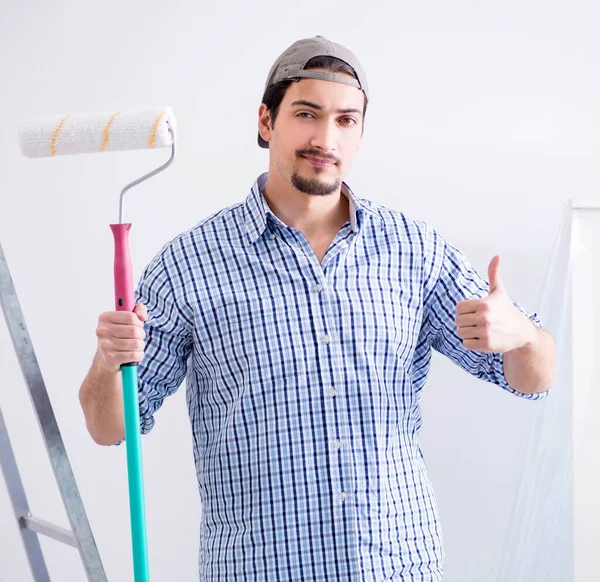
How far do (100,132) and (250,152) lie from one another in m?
1.02

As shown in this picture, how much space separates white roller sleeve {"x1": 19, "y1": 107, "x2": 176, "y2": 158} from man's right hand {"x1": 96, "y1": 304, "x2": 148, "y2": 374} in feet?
0.80

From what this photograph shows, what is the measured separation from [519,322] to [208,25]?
4.19ft

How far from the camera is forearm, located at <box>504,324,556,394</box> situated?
1467 mm

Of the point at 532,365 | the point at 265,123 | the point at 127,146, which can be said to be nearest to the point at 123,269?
the point at 127,146

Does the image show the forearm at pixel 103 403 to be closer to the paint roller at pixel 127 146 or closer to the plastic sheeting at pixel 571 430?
the paint roller at pixel 127 146

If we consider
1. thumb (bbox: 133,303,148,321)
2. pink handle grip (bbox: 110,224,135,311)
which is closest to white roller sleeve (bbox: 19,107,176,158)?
pink handle grip (bbox: 110,224,135,311)

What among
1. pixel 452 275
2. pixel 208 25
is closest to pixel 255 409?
pixel 452 275

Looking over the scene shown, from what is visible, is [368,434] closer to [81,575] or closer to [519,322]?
[519,322]

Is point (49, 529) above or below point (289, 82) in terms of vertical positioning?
below

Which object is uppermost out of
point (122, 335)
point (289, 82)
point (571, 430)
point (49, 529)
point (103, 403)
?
point (289, 82)

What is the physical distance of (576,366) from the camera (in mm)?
1843

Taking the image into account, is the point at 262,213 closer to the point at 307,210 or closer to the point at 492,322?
the point at 307,210

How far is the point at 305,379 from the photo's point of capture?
1.44 meters

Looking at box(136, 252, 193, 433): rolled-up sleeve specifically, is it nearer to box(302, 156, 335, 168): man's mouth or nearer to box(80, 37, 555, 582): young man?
box(80, 37, 555, 582): young man
